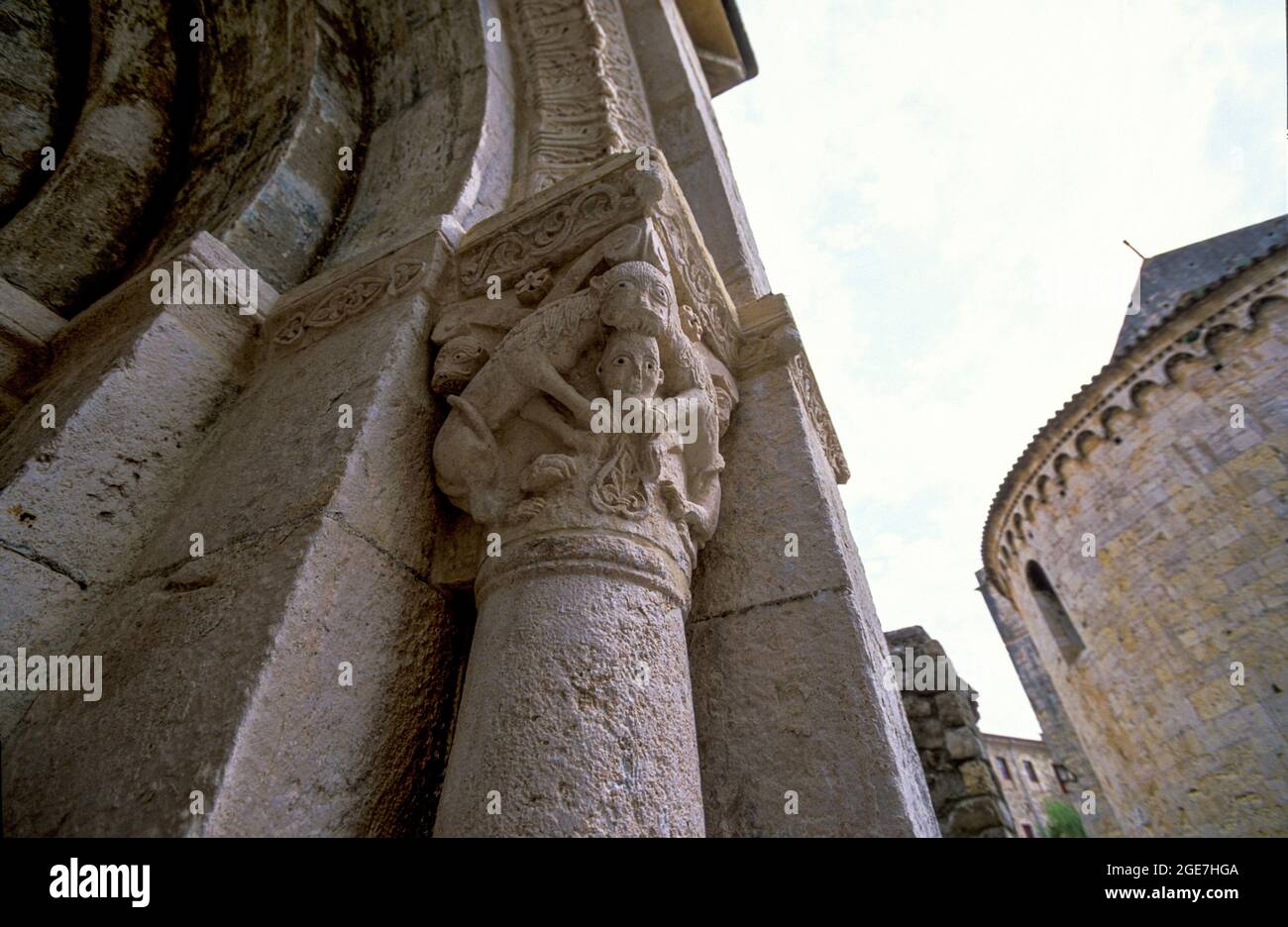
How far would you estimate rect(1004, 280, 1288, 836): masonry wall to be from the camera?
7145 mm

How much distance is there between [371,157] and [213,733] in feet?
8.04

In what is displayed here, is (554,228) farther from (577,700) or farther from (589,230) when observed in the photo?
(577,700)

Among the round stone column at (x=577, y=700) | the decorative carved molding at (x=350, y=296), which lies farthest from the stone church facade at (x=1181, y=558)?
the decorative carved molding at (x=350, y=296)

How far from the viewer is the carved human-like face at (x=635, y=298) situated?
1.53 metres

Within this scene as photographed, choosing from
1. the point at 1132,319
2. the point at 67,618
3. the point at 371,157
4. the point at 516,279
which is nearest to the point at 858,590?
the point at 516,279

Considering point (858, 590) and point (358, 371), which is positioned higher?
point (358, 371)

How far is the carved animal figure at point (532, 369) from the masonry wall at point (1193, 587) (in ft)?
28.6

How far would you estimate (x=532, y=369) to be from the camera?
152 cm

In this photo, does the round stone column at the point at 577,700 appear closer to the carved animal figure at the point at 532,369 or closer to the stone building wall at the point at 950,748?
the carved animal figure at the point at 532,369

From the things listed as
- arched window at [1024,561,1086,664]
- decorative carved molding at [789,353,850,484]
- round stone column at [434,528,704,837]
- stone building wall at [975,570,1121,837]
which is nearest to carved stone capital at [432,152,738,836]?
round stone column at [434,528,704,837]

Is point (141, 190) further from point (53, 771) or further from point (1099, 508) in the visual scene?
point (1099, 508)

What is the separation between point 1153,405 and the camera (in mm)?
8727

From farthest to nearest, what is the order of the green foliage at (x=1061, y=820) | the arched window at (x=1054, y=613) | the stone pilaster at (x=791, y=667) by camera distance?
the green foliage at (x=1061, y=820) → the arched window at (x=1054, y=613) → the stone pilaster at (x=791, y=667)

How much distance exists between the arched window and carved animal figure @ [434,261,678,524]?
10.5 meters
